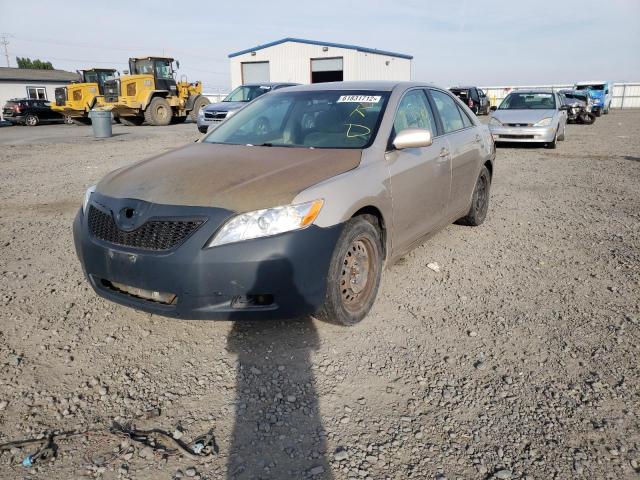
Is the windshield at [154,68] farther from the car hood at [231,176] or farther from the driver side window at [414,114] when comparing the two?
the car hood at [231,176]

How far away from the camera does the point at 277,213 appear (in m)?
2.96

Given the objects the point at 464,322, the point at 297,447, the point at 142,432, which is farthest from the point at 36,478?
the point at 464,322

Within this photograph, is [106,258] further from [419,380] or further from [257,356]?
[419,380]

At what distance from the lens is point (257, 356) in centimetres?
317

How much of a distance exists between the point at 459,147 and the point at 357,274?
2138 mm

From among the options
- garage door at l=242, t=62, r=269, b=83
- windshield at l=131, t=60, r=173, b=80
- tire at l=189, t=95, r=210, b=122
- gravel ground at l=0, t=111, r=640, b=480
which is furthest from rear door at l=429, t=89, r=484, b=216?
garage door at l=242, t=62, r=269, b=83

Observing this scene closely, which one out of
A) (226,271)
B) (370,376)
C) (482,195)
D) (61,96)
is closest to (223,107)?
(61,96)

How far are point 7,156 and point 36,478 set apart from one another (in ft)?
44.6

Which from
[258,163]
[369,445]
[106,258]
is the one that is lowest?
[369,445]

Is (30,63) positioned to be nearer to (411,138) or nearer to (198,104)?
(198,104)

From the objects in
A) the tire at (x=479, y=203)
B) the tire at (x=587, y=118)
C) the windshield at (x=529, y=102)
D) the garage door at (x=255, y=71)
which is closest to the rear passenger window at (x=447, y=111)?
the tire at (x=479, y=203)

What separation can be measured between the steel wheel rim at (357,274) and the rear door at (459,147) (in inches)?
62.5

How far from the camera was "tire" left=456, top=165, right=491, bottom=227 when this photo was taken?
5730 millimetres

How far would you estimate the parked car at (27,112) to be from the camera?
28625 millimetres
